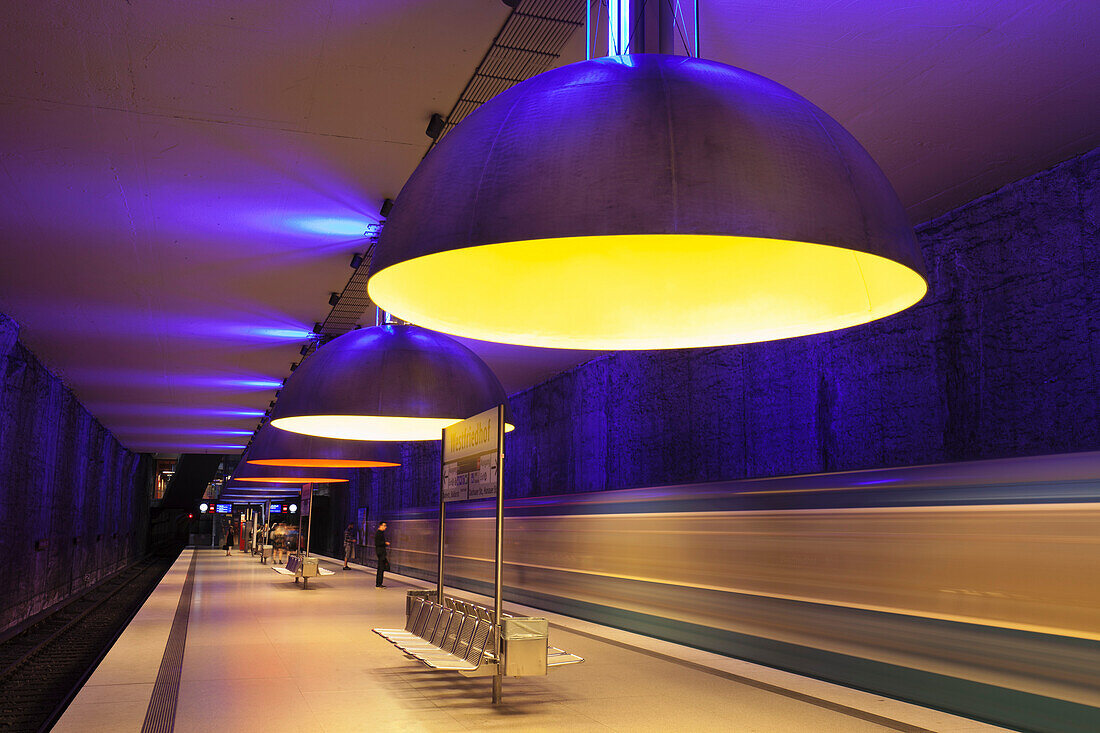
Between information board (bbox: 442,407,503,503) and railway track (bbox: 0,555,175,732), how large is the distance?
20.8 feet

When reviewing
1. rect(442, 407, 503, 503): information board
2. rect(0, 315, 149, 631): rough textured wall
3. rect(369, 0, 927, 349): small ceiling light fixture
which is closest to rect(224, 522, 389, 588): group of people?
rect(0, 315, 149, 631): rough textured wall

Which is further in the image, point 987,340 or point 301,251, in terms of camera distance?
point 301,251

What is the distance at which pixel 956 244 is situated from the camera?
11086 mm

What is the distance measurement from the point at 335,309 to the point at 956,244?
12.7 m

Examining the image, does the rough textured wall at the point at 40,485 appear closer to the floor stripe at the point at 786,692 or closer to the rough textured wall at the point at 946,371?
the rough textured wall at the point at 946,371

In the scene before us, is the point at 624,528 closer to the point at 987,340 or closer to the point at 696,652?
the point at 696,652

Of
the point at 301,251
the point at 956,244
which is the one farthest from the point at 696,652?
the point at 301,251

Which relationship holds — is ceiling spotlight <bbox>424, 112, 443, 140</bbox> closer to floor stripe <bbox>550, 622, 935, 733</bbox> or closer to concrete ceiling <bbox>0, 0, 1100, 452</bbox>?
concrete ceiling <bbox>0, 0, 1100, 452</bbox>

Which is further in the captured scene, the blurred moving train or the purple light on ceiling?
the purple light on ceiling

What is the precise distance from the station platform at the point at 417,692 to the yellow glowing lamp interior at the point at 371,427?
8.85 feet

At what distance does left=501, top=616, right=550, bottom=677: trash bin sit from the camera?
316 inches

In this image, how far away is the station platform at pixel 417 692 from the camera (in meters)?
7.53

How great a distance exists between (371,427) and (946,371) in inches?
281

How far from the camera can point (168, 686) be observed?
9148mm
